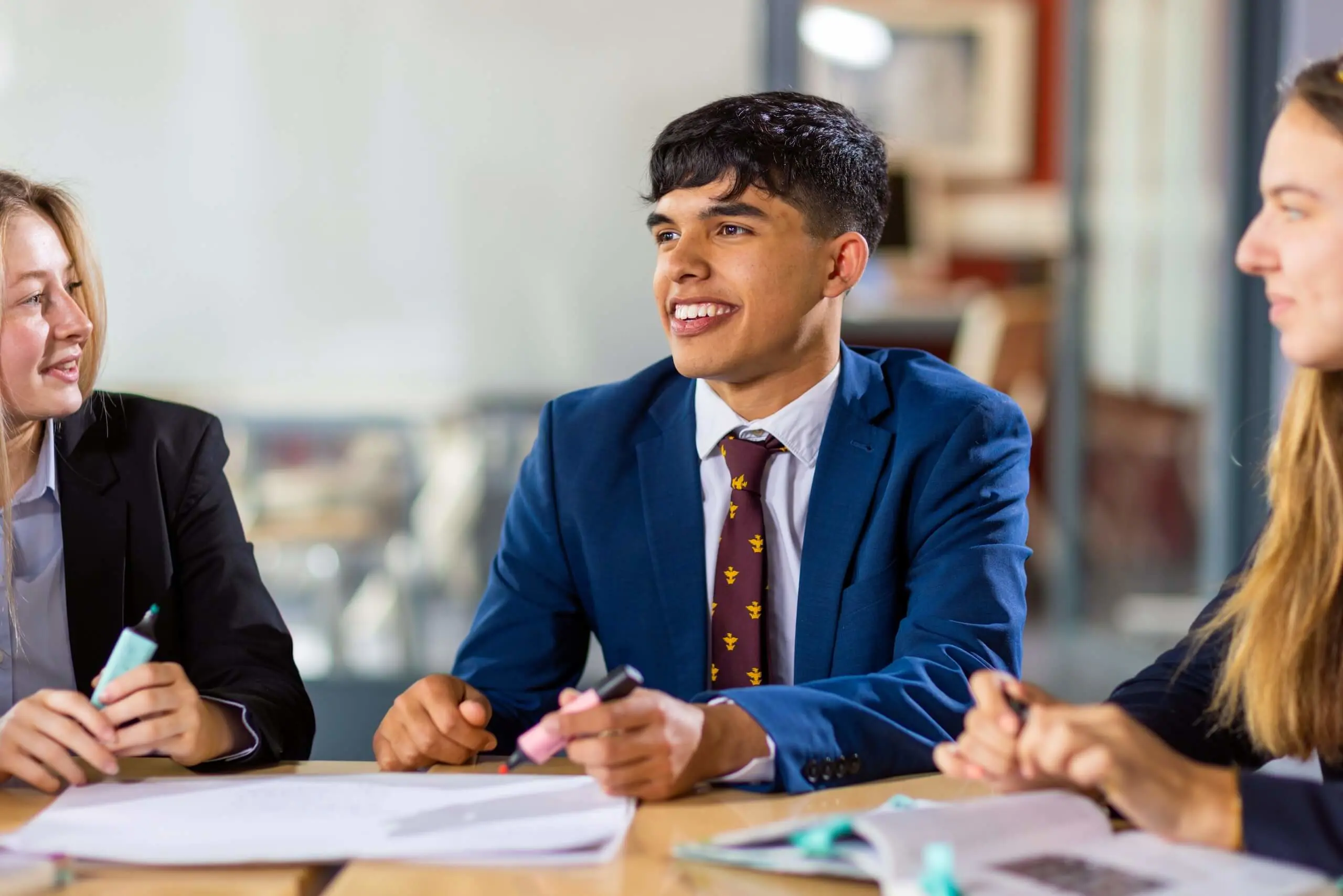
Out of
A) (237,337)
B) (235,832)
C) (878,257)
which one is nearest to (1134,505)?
(878,257)

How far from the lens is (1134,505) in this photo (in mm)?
4500

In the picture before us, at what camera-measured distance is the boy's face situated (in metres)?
1.64

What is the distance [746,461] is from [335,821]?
702mm

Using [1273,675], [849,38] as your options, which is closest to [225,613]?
[1273,675]

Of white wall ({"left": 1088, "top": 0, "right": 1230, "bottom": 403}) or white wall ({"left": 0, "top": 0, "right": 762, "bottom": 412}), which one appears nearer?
white wall ({"left": 0, "top": 0, "right": 762, "bottom": 412})

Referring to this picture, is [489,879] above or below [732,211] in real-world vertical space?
below

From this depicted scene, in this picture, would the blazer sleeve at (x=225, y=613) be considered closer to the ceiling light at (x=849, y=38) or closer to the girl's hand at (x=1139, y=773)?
the girl's hand at (x=1139, y=773)

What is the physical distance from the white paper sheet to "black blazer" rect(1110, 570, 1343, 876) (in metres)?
0.48

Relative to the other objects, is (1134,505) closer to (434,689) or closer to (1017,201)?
(1017,201)

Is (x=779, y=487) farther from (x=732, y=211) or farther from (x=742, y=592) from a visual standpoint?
(x=732, y=211)

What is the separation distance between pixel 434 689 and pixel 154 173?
2.33 metres

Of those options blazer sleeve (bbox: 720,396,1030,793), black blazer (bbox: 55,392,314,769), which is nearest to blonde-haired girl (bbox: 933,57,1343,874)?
blazer sleeve (bbox: 720,396,1030,793)

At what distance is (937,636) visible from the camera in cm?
147

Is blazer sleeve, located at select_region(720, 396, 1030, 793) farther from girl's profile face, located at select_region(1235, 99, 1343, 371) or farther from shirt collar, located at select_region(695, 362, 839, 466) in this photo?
girl's profile face, located at select_region(1235, 99, 1343, 371)
